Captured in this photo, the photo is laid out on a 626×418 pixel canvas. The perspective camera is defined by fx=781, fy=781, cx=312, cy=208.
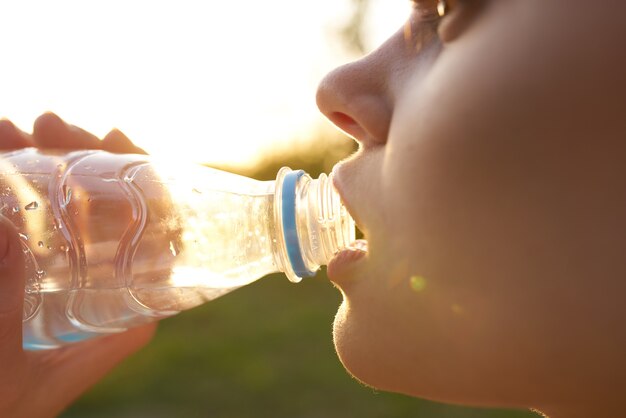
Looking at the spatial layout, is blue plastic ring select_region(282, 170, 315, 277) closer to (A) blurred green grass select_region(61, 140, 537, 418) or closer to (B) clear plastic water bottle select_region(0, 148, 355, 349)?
(B) clear plastic water bottle select_region(0, 148, 355, 349)

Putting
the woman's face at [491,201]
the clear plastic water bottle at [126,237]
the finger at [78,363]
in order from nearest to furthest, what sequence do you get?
the woman's face at [491,201] < the clear plastic water bottle at [126,237] < the finger at [78,363]

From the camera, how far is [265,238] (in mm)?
1204

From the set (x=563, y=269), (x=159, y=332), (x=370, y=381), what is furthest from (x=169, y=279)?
(x=159, y=332)

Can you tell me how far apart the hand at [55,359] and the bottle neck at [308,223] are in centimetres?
42

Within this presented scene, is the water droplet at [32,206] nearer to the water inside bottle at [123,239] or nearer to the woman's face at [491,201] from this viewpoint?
the water inside bottle at [123,239]

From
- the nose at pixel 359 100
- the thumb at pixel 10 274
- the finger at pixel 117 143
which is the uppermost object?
the nose at pixel 359 100

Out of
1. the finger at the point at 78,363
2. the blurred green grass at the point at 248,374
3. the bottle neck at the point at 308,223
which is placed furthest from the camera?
the blurred green grass at the point at 248,374

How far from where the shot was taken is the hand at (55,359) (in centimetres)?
123

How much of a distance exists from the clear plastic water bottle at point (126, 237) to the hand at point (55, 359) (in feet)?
0.28

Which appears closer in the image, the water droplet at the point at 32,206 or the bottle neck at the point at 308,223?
the bottle neck at the point at 308,223

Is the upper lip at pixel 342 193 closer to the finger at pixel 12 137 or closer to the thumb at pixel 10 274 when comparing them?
the thumb at pixel 10 274

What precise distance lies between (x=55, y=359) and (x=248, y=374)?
77.1 inches

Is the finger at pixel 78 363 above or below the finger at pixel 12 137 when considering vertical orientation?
below

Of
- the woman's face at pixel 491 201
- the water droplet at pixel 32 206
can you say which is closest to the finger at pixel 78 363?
the water droplet at pixel 32 206
